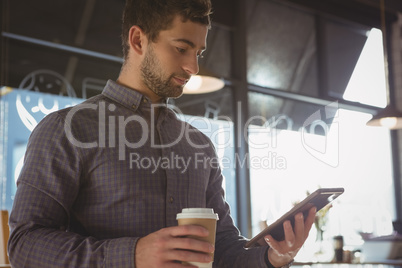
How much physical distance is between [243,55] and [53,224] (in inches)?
178

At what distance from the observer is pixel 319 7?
6473 mm

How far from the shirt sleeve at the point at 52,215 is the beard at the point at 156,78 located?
0.29 metres

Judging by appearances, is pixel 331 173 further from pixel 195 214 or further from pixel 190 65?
pixel 195 214

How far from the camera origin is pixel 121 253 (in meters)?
1.09

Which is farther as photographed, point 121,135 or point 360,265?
point 360,265

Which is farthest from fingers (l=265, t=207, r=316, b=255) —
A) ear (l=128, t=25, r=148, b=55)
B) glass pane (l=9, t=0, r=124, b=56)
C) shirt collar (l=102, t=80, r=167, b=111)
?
glass pane (l=9, t=0, r=124, b=56)

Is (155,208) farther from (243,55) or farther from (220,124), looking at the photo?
(243,55)

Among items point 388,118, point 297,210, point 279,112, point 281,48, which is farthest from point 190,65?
point 281,48

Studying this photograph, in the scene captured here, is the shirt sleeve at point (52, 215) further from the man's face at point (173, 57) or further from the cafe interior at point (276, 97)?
the cafe interior at point (276, 97)

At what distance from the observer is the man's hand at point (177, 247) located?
39.9 inches

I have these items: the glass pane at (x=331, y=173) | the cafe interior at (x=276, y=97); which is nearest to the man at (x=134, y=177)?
the cafe interior at (x=276, y=97)

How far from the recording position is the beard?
4.77 feet

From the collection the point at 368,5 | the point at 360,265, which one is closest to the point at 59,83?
the point at 360,265

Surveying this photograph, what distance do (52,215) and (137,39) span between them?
21.7 inches
